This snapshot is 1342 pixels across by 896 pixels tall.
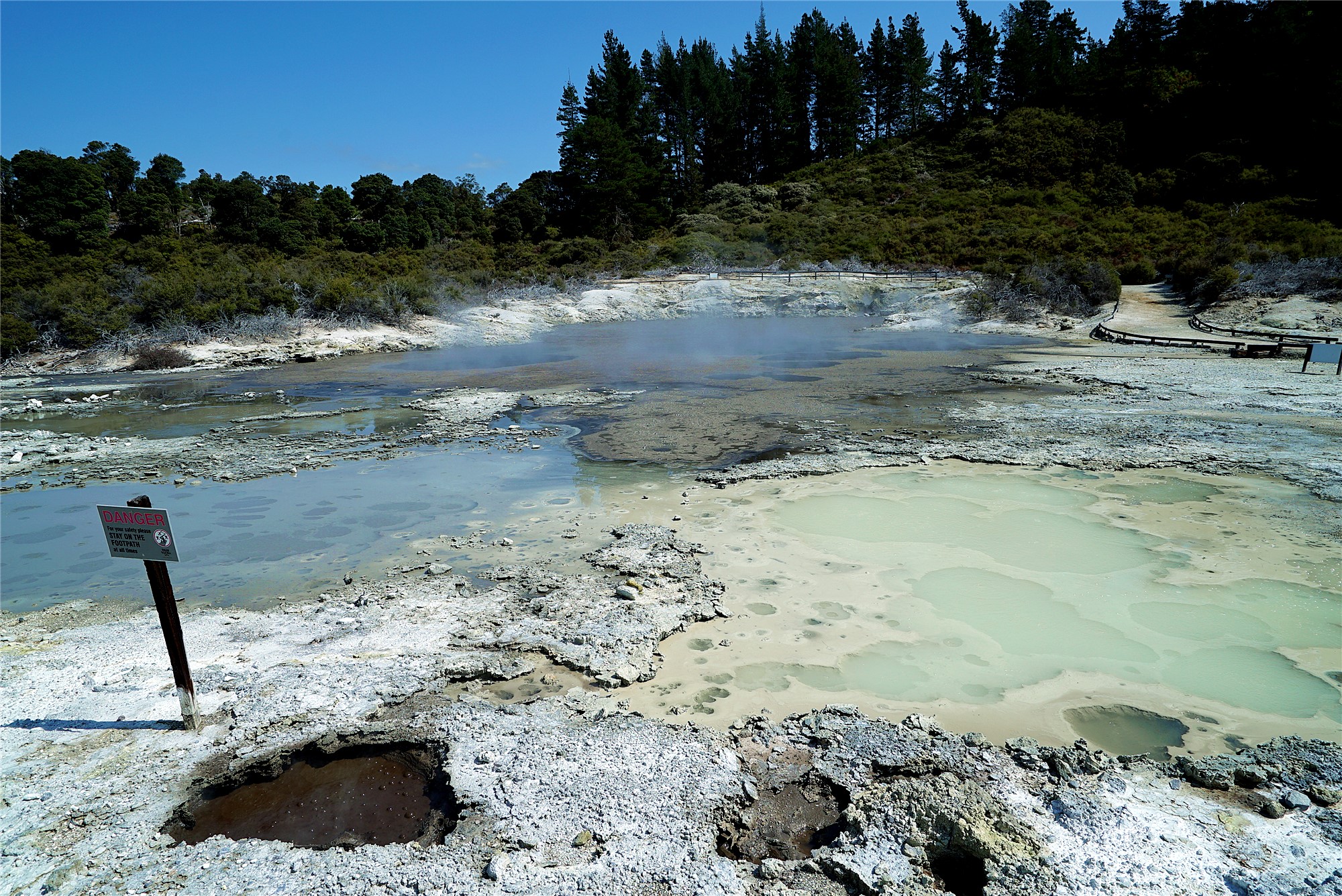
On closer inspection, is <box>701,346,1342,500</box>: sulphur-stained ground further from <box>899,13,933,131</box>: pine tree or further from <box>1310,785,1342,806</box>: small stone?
<box>899,13,933,131</box>: pine tree

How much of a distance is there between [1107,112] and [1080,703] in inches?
2410

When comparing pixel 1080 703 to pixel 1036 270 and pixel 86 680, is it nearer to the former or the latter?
pixel 86 680

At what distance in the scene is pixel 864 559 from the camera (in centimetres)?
609

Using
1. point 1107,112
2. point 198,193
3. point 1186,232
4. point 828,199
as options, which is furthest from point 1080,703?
point 1107,112

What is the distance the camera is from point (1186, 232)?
34594 mm

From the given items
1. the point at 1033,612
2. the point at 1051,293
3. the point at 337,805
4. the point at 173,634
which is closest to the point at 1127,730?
the point at 1033,612

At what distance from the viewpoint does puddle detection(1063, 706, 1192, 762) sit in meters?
3.76

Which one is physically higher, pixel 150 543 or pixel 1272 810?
pixel 150 543

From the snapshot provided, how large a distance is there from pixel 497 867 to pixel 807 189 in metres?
54.7

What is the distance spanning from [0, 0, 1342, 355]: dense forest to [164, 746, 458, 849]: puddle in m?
23.0

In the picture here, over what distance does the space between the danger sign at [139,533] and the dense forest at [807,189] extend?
2227 centimetres

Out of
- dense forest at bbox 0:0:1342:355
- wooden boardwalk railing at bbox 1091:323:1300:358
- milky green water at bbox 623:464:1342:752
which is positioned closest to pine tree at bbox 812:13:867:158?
dense forest at bbox 0:0:1342:355

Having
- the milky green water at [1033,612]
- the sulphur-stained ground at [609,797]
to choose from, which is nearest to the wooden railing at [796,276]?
the milky green water at [1033,612]

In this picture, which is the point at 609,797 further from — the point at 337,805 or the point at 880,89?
the point at 880,89
